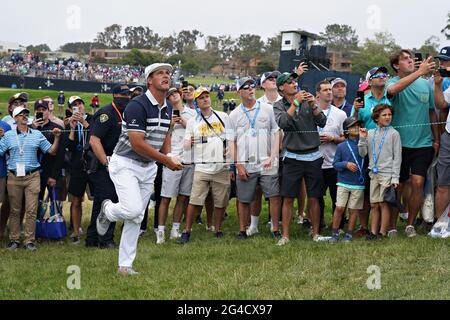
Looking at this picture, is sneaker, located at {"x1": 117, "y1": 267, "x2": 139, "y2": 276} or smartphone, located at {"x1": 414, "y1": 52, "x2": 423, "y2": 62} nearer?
sneaker, located at {"x1": 117, "y1": 267, "x2": 139, "y2": 276}

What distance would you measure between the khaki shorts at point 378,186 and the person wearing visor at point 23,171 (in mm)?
4919

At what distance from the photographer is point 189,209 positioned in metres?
9.43

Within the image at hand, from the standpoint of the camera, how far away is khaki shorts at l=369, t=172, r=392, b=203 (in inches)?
326

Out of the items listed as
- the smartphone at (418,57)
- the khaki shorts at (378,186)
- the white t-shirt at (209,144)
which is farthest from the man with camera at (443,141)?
the white t-shirt at (209,144)

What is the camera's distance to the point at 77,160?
10.0m

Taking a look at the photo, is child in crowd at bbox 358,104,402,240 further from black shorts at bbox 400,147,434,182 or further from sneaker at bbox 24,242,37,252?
sneaker at bbox 24,242,37,252

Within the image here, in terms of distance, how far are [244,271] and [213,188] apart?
2886 mm

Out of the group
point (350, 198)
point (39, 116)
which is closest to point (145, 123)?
point (350, 198)

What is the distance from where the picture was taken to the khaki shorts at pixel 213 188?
30.9 feet

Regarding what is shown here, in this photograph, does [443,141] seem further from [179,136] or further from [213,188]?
[179,136]

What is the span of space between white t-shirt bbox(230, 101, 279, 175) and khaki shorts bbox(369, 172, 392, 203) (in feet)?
4.80

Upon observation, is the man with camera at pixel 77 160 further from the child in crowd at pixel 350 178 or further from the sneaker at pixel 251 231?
the child in crowd at pixel 350 178

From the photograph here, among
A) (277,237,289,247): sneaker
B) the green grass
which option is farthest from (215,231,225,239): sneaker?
(277,237,289,247): sneaker
